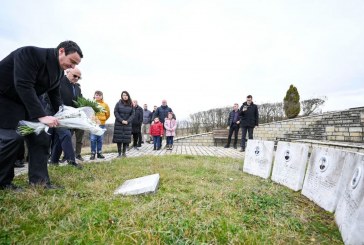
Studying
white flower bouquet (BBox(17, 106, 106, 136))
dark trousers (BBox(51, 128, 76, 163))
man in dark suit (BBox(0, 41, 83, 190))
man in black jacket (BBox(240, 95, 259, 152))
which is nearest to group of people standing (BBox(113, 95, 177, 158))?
dark trousers (BBox(51, 128, 76, 163))

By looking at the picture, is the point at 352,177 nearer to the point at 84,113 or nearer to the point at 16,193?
the point at 84,113

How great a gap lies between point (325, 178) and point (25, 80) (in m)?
3.97

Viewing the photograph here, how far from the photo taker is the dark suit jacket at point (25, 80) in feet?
9.32

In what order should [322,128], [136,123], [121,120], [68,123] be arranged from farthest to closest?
[322,128] < [136,123] < [121,120] < [68,123]

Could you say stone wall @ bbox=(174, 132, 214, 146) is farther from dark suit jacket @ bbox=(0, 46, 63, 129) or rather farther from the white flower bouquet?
dark suit jacket @ bbox=(0, 46, 63, 129)

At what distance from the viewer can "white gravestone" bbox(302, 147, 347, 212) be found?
2926mm

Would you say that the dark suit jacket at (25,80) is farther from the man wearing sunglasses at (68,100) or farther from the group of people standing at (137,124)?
the group of people standing at (137,124)

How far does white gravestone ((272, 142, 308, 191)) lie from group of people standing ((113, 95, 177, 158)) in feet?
15.0

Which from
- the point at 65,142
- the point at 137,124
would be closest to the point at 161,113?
the point at 137,124

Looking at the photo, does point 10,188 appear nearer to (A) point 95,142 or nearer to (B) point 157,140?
(A) point 95,142

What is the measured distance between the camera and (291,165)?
4.18m

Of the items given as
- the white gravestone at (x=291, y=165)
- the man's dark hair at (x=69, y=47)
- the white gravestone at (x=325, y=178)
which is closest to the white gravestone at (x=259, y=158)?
the white gravestone at (x=291, y=165)

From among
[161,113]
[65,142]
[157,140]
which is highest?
[161,113]

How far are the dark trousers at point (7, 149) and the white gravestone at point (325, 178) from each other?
3932 millimetres
